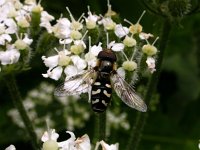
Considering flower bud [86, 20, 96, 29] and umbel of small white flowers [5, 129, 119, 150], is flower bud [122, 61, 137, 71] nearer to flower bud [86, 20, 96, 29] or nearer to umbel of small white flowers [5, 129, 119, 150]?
flower bud [86, 20, 96, 29]

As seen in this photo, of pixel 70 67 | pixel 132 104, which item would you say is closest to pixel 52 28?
pixel 70 67

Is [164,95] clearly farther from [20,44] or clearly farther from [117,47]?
[20,44]

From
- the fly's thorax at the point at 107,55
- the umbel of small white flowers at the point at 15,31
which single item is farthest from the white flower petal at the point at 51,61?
the fly's thorax at the point at 107,55

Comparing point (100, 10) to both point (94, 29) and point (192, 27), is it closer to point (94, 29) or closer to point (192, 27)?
point (192, 27)

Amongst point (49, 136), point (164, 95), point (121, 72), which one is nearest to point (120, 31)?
point (121, 72)

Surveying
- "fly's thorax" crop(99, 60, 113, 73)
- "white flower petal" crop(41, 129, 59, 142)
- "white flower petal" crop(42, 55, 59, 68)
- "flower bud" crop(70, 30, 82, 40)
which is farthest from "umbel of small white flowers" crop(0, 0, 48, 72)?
"white flower petal" crop(41, 129, 59, 142)

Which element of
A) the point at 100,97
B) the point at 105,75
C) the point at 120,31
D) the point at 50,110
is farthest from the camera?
the point at 50,110
